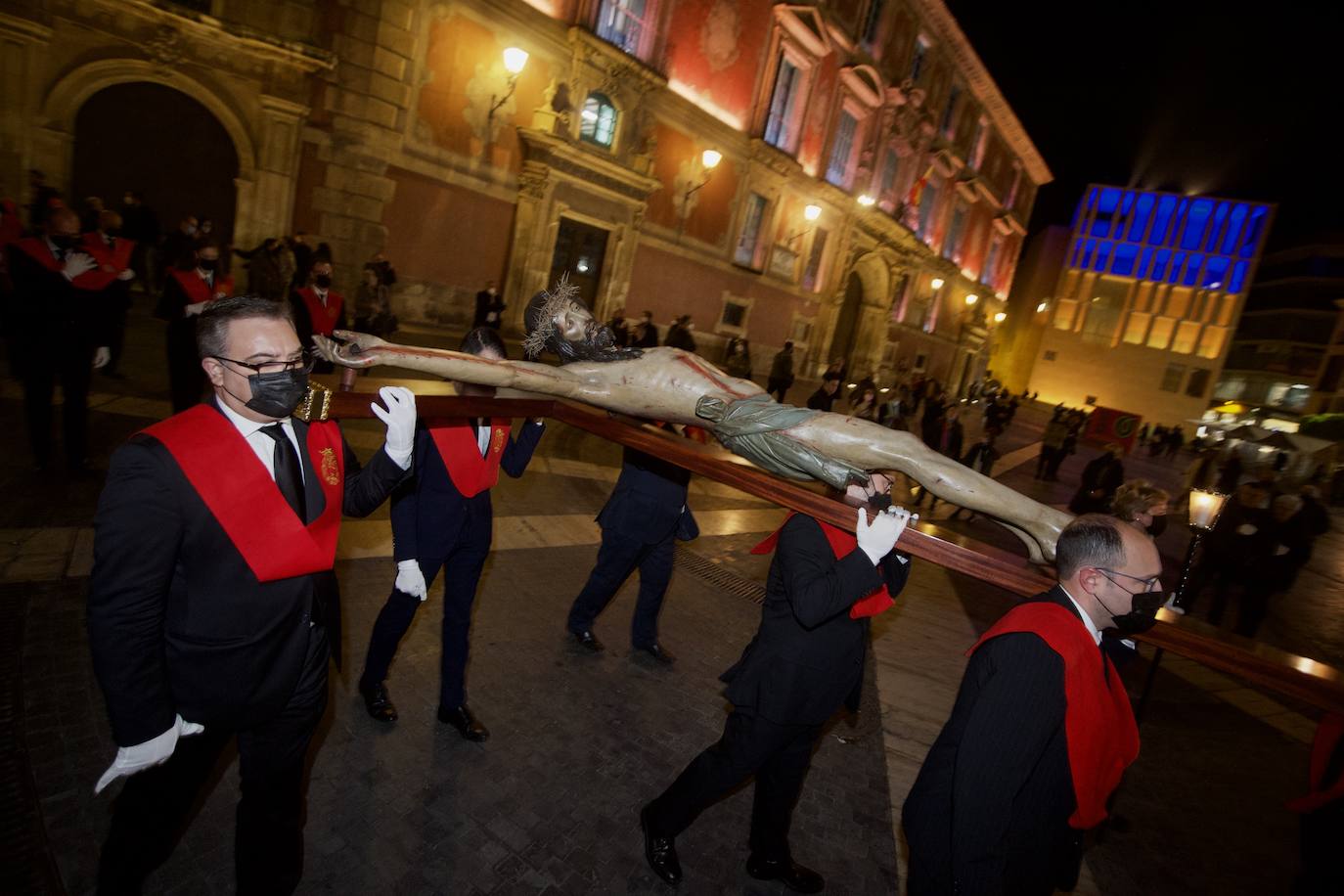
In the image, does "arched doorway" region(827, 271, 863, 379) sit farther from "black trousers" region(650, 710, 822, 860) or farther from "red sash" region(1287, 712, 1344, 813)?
"black trousers" region(650, 710, 822, 860)

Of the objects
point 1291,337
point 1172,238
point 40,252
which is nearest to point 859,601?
point 40,252

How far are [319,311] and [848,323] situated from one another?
78.3ft

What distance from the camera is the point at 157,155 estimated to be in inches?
406

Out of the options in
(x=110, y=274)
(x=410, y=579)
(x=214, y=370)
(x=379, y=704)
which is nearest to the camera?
(x=214, y=370)

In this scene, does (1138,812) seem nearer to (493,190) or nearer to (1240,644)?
(1240,644)

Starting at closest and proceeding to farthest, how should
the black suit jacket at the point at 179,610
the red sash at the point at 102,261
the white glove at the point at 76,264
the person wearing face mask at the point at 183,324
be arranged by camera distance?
the black suit jacket at the point at 179,610 → the white glove at the point at 76,264 → the red sash at the point at 102,261 → the person wearing face mask at the point at 183,324

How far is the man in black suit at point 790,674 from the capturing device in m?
2.17

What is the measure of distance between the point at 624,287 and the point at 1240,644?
1568cm

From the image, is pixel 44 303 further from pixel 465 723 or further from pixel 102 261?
pixel 465 723

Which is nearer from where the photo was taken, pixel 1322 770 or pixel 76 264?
pixel 1322 770

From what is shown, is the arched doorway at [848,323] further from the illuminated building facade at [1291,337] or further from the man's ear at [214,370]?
the illuminated building facade at [1291,337]

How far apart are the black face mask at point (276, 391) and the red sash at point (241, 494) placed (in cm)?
12

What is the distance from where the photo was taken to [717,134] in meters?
17.6

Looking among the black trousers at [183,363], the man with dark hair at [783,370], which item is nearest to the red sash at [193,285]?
the black trousers at [183,363]
